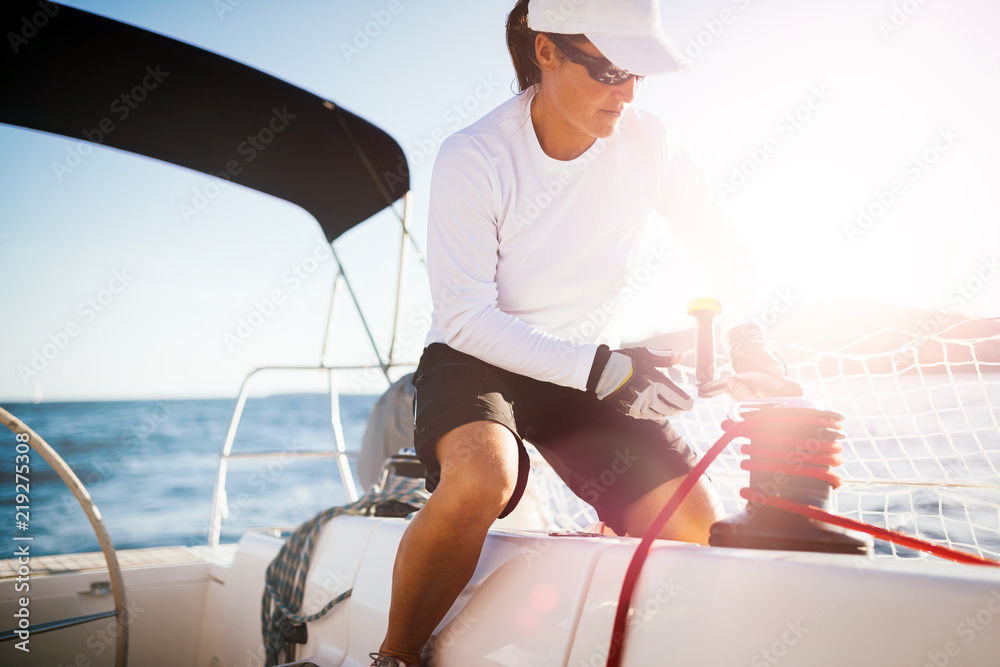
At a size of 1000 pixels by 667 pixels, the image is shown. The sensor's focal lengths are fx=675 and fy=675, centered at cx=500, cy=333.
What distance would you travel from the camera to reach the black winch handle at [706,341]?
114 centimetres

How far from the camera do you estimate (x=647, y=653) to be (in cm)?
89

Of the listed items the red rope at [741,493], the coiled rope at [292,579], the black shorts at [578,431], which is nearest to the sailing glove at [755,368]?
the red rope at [741,493]

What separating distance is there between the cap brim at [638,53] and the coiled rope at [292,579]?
132 centimetres

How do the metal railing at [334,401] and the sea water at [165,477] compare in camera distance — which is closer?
the metal railing at [334,401]

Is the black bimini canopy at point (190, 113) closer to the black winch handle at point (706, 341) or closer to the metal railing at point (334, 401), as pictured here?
the metal railing at point (334, 401)

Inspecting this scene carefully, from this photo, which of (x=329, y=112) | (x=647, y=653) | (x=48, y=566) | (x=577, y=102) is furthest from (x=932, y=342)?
(x=48, y=566)

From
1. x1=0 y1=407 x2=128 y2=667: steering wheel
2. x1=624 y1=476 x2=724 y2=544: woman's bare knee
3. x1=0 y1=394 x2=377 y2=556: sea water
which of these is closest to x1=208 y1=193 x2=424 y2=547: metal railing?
x1=0 y1=394 x2=377 y2=556: sea water

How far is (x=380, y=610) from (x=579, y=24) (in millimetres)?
1284

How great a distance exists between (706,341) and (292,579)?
1348mm

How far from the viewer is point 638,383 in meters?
1.25

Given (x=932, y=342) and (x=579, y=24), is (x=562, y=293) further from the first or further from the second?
(x=932, y=342)

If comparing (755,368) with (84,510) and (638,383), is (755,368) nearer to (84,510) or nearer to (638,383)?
(638,383)

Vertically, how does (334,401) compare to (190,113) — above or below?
below

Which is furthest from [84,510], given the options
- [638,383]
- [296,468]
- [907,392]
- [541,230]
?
[296,468]
